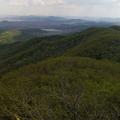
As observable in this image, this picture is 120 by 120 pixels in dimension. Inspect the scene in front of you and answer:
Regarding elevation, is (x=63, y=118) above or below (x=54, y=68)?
above

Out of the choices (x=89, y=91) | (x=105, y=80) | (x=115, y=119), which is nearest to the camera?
(x=115, y=119)

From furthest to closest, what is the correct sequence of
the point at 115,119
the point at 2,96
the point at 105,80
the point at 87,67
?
the point at 87,67
the point at 105,80
the point at 2,96
the point at 115,119

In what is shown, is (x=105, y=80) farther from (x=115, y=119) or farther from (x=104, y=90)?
(x=115, y=119)

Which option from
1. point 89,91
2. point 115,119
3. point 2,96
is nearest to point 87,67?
point 89,91

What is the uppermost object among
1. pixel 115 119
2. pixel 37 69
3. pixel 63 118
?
pixel 115 119

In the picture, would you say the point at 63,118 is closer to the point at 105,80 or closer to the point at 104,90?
the point at 104,90

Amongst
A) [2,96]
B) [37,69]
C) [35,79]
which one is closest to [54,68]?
[37,69]

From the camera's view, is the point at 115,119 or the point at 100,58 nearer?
the point at 115,119

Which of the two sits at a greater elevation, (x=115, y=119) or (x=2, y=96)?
(x=115, y=119)

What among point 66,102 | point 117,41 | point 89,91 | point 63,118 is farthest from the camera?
point 117,41
